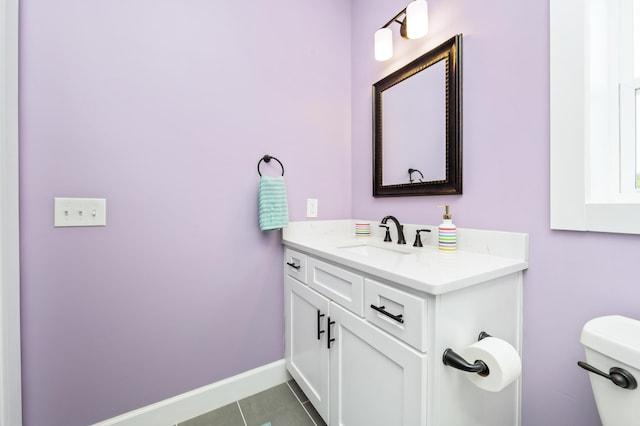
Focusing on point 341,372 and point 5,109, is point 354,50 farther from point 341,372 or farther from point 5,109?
point 341,372

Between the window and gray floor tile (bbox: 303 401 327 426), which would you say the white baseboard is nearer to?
gray floor tile (bbox: 303 401 327 426)

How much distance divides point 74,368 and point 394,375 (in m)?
1.25

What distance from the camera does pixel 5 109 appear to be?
864 millimetres

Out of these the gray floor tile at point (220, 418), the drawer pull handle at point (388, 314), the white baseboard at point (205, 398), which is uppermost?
the drawer pull handle at point (388, 314)

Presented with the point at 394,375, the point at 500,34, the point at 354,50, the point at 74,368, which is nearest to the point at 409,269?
the point at 394,375

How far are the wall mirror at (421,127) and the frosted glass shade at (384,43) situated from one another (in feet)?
0.35

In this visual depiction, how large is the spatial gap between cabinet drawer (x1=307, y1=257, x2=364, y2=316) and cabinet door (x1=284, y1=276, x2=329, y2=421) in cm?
5

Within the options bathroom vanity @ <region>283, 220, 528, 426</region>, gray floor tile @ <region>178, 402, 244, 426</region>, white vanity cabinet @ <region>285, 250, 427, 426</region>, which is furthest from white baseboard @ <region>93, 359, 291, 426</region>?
bathroom vanity @ <region>283, 220, 528, 426</region>

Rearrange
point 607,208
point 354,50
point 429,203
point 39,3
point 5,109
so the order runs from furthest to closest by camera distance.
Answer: point 354,50 → point 429,203 → point 39,3 → point 5,109 → point 607,208

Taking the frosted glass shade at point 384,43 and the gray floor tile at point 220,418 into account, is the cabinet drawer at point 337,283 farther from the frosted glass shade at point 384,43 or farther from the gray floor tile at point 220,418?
the frosted glass shade at point 384,43

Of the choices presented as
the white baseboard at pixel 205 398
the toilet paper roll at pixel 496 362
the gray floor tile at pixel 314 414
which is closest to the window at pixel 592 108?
the toilet paper roll at pixel 496 362

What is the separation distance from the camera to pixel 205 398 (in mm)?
1297

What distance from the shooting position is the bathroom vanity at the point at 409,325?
0.69 m

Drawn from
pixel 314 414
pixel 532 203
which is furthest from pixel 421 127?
pixel 314 414
